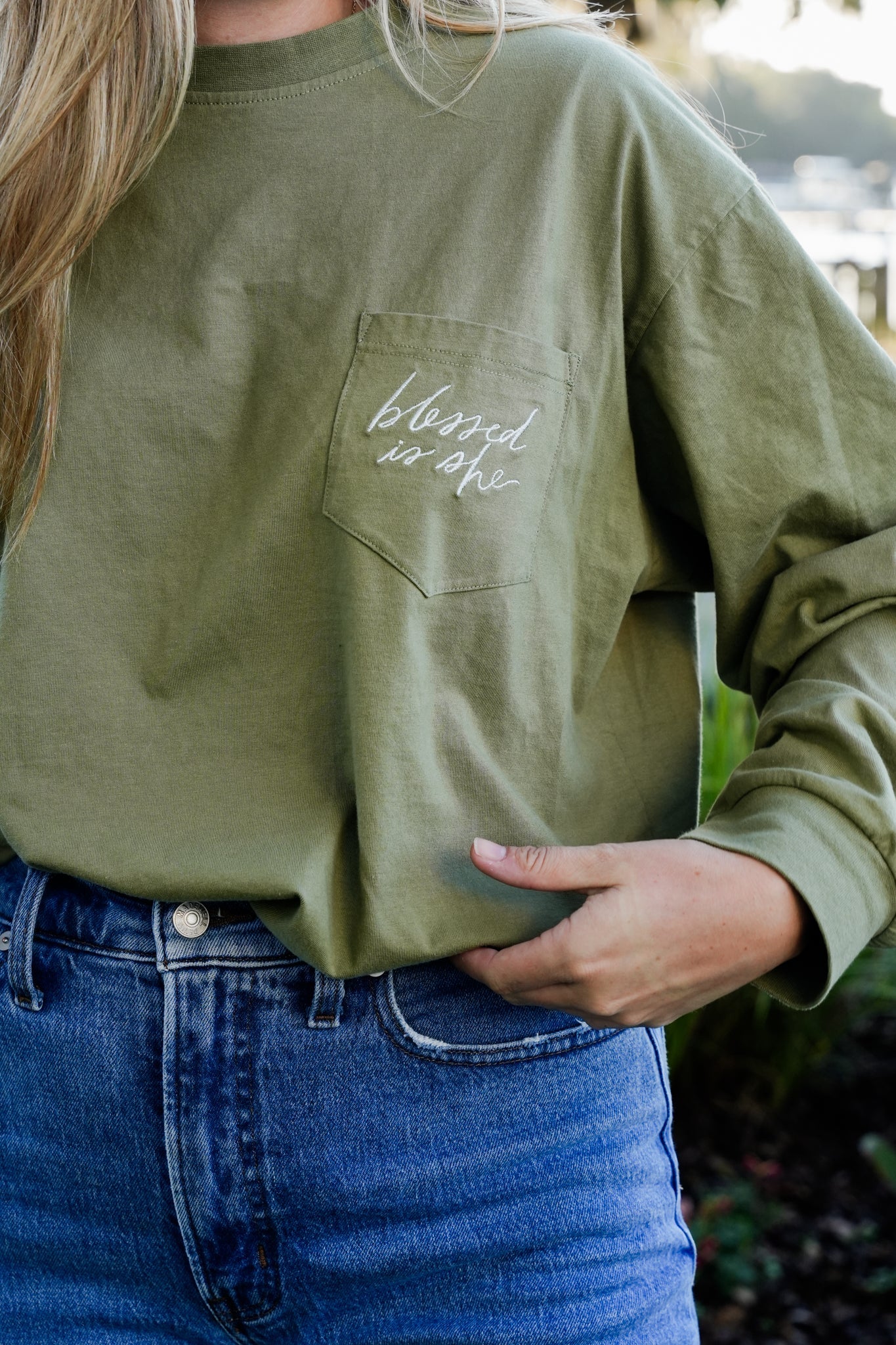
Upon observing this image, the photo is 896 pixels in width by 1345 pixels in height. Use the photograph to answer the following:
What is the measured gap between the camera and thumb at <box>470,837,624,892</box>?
3.24ft

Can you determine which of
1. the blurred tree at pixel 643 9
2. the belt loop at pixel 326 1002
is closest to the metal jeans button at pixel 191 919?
→ the belt loop at pixel 326 1002

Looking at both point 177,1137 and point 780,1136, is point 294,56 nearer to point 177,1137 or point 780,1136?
point 177,1137

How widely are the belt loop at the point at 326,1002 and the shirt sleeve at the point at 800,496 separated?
33 centimetres

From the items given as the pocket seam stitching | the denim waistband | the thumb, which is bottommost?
the denim waistband

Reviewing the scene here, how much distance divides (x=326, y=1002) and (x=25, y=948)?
0.27m

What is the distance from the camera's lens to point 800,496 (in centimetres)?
110

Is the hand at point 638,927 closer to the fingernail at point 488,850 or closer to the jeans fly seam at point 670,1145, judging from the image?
the fingernail at point 488,850

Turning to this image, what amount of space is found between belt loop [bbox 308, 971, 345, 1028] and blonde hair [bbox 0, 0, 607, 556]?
467 mm

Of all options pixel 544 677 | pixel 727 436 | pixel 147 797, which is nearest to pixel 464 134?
pixel 727 436

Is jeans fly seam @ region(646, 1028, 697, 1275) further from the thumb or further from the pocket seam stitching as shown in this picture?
the pocket seam stitching

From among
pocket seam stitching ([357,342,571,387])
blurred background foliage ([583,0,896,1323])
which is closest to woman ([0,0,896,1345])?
pocket seam stitching ([357,342,571,387])

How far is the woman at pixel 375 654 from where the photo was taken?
1021 millimetres

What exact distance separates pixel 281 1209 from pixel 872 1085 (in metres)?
2.62

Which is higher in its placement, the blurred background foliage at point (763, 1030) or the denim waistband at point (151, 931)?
the denim waistband at point (151, 931)
